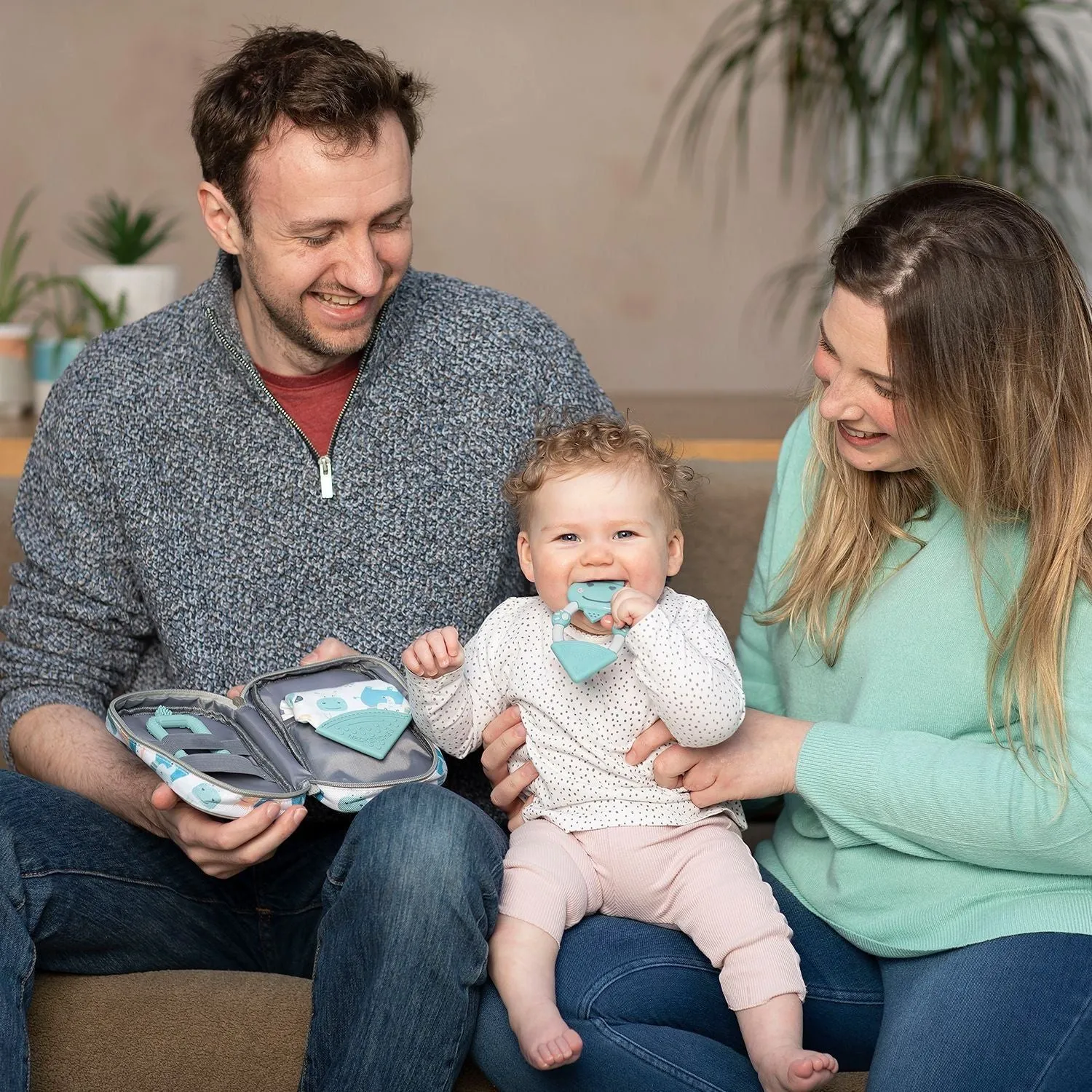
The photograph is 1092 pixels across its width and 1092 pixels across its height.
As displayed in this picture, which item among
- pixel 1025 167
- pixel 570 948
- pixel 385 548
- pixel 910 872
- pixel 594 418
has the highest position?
pixel 1025 167

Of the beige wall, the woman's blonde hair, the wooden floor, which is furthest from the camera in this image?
the beige wall

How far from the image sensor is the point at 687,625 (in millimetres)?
1442

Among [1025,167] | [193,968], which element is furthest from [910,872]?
[1025,167]

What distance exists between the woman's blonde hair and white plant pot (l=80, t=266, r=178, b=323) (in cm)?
147

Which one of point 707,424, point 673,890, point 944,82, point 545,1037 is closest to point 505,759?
point 673,890

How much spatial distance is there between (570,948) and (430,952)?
0.19m

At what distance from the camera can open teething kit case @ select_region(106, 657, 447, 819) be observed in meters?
1.33

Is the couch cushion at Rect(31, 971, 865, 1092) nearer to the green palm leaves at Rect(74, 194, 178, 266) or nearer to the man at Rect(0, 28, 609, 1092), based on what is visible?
the man at Rect(0, 28, 609, 1092)

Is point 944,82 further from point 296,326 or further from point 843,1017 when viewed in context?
point 843,1017

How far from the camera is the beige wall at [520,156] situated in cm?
337

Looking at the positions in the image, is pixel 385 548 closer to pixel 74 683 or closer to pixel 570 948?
pixel 74 683

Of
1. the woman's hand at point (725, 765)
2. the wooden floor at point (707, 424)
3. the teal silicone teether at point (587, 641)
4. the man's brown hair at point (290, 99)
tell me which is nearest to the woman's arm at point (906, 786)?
the woman's hand at point (725, 765)

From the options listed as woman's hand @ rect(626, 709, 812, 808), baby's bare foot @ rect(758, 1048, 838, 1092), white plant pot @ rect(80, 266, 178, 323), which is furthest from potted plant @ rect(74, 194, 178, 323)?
baby's bare foot @ rect(758, 1048, 838, 1092)

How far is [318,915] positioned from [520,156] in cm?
239
